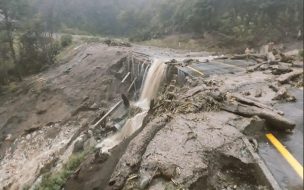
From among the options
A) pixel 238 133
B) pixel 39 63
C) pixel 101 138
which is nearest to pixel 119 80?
pixel 101 138

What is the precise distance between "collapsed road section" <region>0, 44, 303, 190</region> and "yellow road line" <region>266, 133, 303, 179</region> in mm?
288

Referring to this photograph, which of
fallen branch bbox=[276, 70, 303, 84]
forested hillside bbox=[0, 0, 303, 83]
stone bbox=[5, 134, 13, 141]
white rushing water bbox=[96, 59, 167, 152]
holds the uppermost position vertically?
forested hillside bbox=[0, 0, 303, 83]

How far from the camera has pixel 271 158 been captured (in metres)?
6.46

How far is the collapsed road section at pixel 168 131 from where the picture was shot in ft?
20.8

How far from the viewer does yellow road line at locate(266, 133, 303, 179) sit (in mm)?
5940

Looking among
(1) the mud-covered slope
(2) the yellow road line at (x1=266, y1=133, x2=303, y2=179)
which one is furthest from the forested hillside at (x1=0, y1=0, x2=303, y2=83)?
(2) the yellow road line at (x1=266, y1=133, x2=303, y2=179)

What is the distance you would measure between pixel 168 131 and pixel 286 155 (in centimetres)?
246

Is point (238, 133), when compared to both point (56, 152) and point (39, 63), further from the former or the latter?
point (39, 63)

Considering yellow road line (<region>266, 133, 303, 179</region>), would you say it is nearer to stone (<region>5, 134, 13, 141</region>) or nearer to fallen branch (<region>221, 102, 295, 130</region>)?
fallen branch (<region>221, 102, 295, 130</region>)

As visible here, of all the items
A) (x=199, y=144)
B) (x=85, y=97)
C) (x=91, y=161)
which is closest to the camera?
(x=199, y=144)

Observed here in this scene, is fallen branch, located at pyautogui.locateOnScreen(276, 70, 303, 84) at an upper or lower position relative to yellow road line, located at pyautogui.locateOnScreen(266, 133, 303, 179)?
upper

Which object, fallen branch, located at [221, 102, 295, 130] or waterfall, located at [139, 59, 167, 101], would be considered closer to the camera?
fallen branch, located at [221, 102, 295, 130]

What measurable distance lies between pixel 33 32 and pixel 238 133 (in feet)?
70.4

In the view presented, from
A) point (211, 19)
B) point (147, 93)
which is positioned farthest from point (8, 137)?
point (211, 19)
